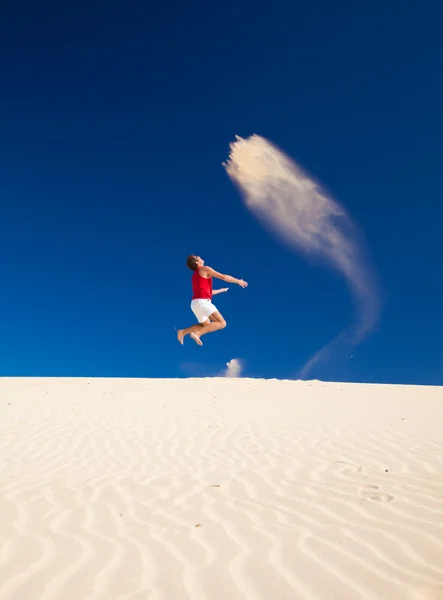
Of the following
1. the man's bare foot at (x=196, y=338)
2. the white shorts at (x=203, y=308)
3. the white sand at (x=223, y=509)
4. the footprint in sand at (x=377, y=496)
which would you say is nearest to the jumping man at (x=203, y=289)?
the white shorts at (x=203, y=308)

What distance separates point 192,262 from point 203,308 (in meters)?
0.97

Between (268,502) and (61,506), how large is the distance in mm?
2262

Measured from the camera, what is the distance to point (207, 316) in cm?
923

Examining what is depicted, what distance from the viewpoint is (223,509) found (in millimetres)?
4570

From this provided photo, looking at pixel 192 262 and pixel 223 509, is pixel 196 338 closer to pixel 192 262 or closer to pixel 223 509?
pixel 192 262

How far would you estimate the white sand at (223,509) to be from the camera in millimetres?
3049

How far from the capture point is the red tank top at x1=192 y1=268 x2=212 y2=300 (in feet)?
29.7

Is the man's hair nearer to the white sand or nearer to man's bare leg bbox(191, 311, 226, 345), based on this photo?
man's bare leg bbox(191, 311, 226, 345)

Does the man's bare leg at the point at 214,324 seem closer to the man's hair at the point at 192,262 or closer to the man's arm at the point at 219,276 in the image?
the man's arm at the point at 219,276

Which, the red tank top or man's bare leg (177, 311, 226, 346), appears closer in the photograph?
the red tank top

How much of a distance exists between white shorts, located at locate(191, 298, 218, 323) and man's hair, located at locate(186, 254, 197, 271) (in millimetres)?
669

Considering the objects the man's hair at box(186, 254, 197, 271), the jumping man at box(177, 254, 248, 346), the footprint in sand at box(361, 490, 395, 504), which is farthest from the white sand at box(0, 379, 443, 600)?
the man's hair at box(186, 254, 197, 271)

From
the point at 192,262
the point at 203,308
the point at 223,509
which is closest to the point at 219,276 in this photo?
the point at 192,262

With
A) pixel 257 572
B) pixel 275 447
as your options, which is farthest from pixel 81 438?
pixel 257 572
